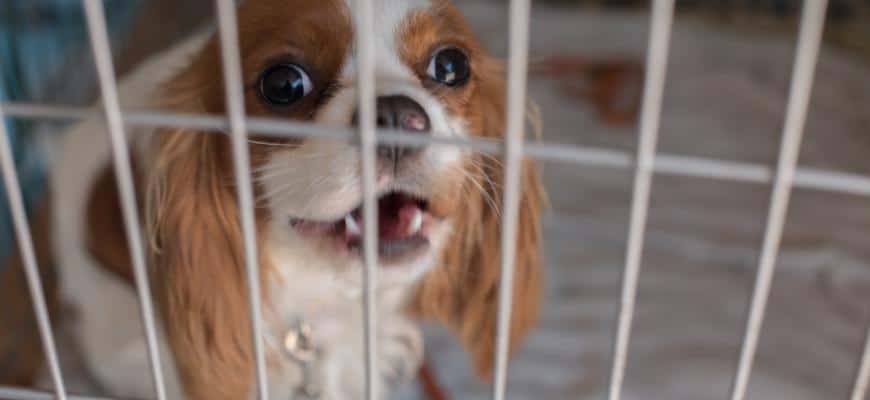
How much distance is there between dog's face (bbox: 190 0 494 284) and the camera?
722mm

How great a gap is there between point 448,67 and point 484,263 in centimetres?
24

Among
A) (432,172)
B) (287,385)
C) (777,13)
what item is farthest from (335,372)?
(777,13)

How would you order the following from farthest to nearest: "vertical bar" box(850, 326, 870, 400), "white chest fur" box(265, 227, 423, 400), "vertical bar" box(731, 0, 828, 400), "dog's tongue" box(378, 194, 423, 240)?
"white chest fur" box(265, 227, 423, 400), "dog's tongue" box(378, 194, 423, 240), "vertical bar" box(850, 326, 870, 400), "vertical bar" box(731, 0, 828, 400)

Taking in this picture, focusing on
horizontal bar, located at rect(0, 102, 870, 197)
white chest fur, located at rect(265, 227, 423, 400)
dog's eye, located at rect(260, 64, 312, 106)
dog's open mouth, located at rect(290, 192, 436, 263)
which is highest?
dog's eye, located at rect(260, 64, 312, 106)

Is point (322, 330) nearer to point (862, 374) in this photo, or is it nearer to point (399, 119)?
point (399, 119)

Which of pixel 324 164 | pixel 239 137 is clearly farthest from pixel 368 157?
pixel 324 164

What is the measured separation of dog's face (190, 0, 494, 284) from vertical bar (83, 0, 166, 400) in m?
0.17

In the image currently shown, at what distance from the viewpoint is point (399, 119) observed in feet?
2.04

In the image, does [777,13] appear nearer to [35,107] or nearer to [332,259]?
[332,259]

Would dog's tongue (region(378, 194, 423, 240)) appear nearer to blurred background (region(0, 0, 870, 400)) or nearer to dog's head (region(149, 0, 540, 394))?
dog's head (region(149, 0, 540, 394))

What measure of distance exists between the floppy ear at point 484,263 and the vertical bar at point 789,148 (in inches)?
13.1

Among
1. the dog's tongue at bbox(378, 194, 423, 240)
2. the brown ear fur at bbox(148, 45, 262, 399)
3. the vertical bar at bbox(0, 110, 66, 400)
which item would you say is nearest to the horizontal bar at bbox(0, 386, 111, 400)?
the vertical bar at bbox(0, 110, 66, 400)

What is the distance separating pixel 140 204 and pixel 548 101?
111 cm

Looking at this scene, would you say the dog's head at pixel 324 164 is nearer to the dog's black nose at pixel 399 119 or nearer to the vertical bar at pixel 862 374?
the dog's black nose at pixel 399 119
